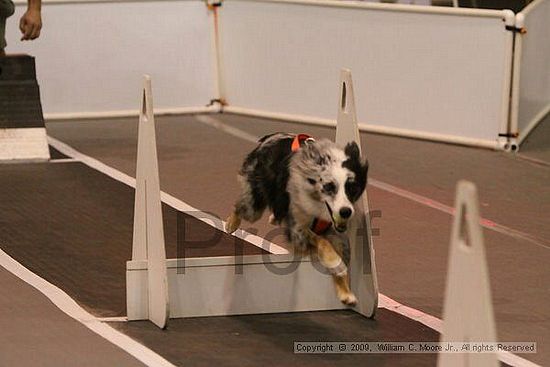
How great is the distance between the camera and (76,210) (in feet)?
27.9

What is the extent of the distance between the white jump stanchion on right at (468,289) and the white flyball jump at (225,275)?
6.24 feet

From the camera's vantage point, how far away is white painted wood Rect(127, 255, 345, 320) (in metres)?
6.13

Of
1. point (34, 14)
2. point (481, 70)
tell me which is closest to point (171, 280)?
point (34, 14)

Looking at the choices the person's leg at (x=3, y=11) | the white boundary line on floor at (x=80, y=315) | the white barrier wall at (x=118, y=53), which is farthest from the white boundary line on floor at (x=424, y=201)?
the white boundary line on floor at (x=80, y=315)

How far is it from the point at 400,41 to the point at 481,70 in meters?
0.88

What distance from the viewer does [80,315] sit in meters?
6.16

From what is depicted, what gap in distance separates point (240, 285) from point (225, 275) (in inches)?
3.7

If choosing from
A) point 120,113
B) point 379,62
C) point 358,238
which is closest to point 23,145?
point 120,113

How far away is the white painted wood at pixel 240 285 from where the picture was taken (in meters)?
6.13

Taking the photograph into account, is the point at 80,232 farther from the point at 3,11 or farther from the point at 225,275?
the point at 3,11

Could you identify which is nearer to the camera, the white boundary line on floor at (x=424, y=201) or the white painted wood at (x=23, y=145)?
the white boundary line on floor at (x=424, y=201)

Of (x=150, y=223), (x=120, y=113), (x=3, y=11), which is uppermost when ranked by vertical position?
(x=3, y=11)

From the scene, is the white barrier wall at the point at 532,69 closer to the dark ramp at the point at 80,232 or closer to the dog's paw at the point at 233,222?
the dark ramp at the point at 80,232

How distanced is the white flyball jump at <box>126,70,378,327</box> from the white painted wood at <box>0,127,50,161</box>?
4203 mm
